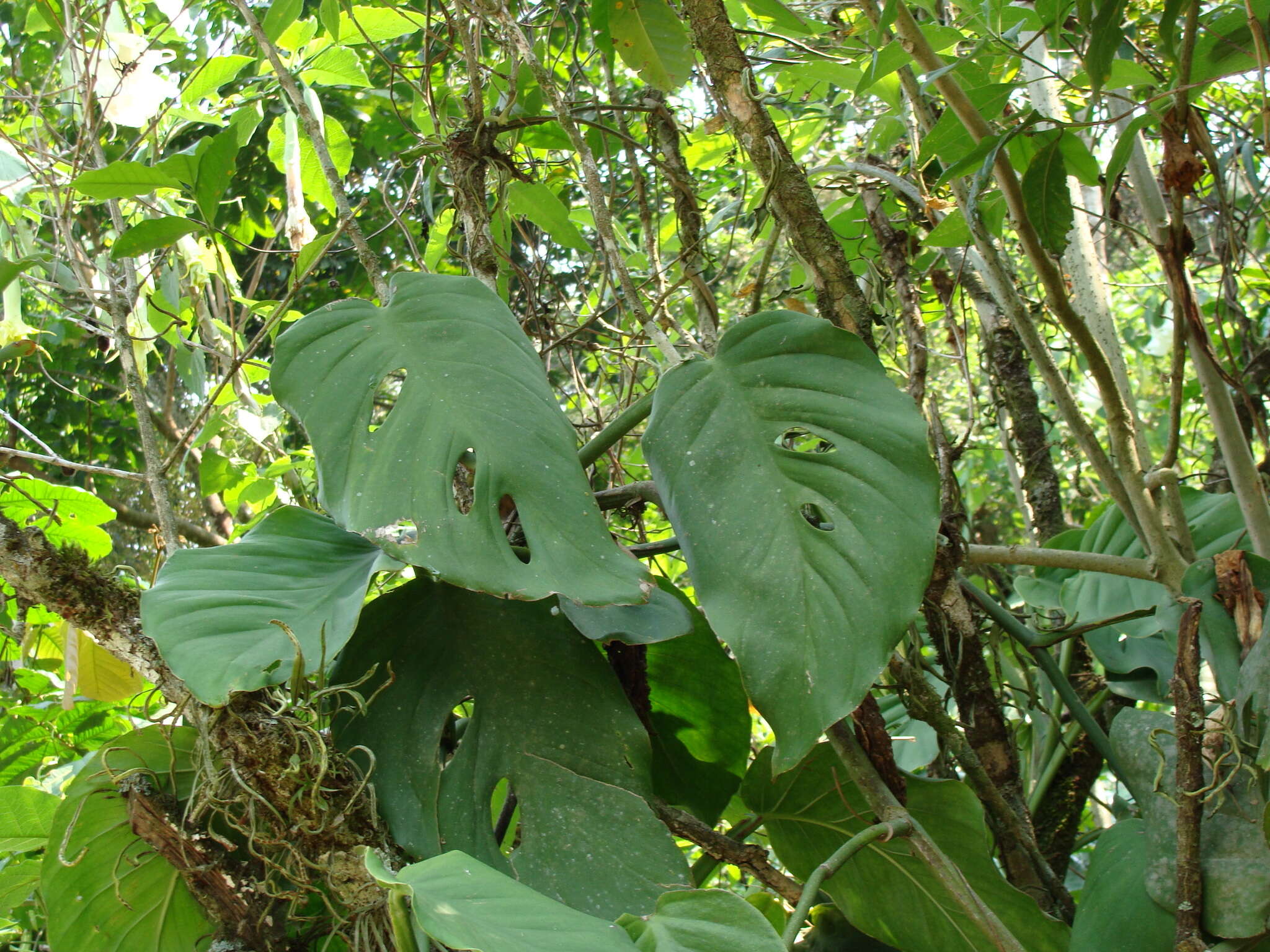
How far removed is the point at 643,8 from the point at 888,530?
2.08ft

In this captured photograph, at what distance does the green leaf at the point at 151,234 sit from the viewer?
33.1 inches

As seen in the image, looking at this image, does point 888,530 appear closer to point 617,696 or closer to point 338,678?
point 617,696

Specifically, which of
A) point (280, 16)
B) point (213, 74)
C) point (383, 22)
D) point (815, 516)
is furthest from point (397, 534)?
point (213, 74)

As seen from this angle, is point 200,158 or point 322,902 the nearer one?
point 322,902

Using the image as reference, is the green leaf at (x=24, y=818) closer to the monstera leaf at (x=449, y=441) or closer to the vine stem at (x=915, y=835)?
the monstera leaf at (x=449, y=441)

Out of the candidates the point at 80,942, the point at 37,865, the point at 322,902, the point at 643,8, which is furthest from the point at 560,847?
the point at 643,8

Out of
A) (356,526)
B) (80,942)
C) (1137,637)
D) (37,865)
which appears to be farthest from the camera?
(1137,637)

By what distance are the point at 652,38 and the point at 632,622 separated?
2.01ft

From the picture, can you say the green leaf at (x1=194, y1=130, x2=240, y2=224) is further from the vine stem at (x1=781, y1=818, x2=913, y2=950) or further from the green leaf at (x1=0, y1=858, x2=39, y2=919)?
the vine stem at (x1=781, y1=818, x2=913, y2=950)

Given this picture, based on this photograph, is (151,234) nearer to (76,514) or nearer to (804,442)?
(76,514)

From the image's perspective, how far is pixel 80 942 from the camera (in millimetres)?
675

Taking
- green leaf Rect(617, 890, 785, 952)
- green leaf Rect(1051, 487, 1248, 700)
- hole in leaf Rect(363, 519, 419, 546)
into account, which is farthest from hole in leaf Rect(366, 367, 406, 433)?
green leaf Rect(1051, 487, 1248, 700)

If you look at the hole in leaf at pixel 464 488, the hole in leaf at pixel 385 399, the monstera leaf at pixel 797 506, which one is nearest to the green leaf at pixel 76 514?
the hole in leaf at pixel 385 399

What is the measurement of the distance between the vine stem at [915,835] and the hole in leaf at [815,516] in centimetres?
14
